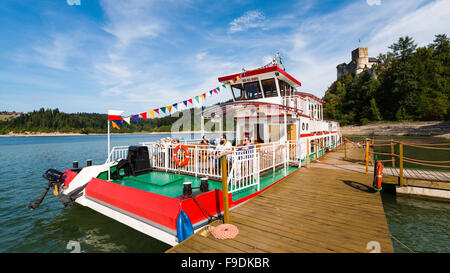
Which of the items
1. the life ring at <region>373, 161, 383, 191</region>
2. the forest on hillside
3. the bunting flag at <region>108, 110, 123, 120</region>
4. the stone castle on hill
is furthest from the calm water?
the stone castle on hill

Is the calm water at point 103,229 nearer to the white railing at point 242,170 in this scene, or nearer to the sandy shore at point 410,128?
the white railing at point 242,170

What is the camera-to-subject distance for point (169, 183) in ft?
20.0

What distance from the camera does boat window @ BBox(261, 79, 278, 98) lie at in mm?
10302

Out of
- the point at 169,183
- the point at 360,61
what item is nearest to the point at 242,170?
the point at 169,183

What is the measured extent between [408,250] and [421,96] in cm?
6354

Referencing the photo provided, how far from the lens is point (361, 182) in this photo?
6.66 meters

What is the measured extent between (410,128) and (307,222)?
181ft

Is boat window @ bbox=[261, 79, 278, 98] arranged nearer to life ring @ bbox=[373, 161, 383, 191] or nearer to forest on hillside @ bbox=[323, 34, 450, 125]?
life ring @ bbox=[373, 161, 383, 191]

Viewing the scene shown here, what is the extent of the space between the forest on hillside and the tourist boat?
181 feet

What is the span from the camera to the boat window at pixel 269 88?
10302mm

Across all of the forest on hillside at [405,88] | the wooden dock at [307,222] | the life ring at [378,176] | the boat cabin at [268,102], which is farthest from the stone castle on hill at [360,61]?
the wooden dock at [307,222]

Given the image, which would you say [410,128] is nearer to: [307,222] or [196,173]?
[307,222]

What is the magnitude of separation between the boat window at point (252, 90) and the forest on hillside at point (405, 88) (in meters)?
56.0
